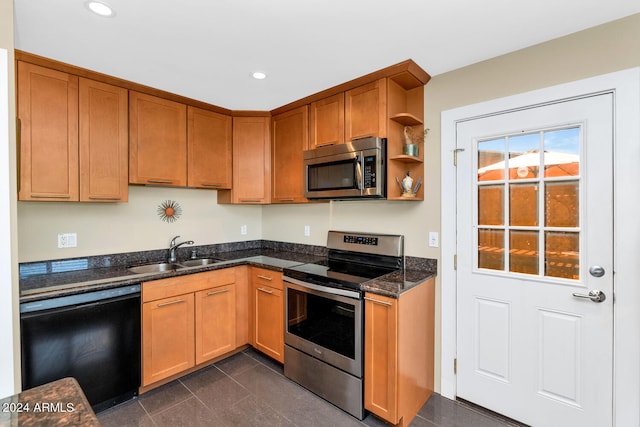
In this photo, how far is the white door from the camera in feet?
5.51

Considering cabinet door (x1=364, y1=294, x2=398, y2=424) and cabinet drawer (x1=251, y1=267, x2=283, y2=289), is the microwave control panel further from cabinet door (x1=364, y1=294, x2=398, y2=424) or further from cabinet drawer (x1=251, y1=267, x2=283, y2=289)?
cabinet drawer (x1=251, y1=267, x2=283, y2=289)

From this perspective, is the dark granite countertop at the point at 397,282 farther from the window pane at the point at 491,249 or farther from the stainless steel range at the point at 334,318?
the window pane at the point at 491,249

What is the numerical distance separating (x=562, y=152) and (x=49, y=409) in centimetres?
251

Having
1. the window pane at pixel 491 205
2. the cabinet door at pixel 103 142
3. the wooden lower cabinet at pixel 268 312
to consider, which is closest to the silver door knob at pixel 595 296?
the window pane at pixel 491 205

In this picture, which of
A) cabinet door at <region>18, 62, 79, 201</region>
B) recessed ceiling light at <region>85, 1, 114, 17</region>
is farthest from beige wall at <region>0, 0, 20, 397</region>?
cabinet door at <region>18, 62, 79, 201</region>

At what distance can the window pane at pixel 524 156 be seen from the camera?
1.87m

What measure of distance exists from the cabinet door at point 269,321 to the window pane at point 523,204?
185cm

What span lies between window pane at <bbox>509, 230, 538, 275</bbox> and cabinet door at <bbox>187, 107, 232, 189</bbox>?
8.32 ft

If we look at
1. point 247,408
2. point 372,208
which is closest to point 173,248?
point 247,408

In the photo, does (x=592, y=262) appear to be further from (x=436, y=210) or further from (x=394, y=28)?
(x=394, y=28)

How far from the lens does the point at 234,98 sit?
8.99ft

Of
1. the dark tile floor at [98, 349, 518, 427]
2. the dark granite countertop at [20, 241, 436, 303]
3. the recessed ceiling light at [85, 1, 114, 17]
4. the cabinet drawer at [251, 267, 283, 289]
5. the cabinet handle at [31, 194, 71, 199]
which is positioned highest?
the recessed ceiling light at [85, 1, 114, 17]

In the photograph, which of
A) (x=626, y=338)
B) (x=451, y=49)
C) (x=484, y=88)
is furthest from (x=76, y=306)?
(x=626, y=338)

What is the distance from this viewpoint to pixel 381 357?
1.89m
